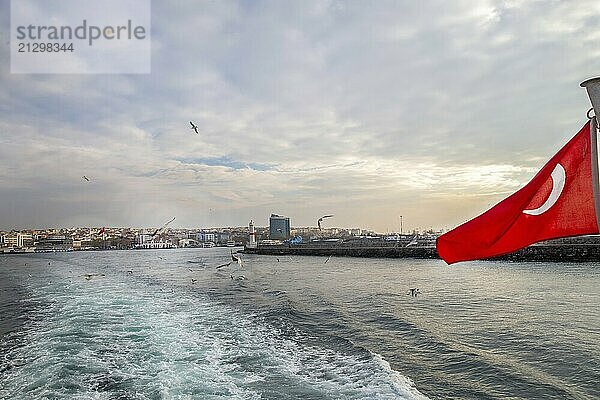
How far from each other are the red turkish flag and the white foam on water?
5.21 metres

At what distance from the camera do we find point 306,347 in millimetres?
11336

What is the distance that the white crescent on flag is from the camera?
316 centimetres

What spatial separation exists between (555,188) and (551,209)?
5.4 inches

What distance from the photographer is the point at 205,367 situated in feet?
31.1

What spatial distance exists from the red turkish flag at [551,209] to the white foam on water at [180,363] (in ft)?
17.1

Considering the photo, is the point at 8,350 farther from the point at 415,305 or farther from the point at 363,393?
the point at 415,305

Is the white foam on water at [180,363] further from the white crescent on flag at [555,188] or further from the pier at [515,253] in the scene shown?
the pier at [515,253]

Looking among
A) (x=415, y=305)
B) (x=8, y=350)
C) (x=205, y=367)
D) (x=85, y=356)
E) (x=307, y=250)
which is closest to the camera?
(x=205, y=367)

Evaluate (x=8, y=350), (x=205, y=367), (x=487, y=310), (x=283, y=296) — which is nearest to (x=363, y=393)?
(x=205, y=367)

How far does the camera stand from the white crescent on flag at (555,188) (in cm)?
316

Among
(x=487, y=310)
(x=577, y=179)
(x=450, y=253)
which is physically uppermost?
(x=577, y=179)

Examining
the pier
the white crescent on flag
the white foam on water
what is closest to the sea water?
the white foam on water

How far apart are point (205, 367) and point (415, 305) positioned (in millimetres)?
10658

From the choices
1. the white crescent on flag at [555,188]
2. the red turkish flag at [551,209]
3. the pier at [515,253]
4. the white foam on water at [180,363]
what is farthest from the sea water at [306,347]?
the pier at [515,253]
